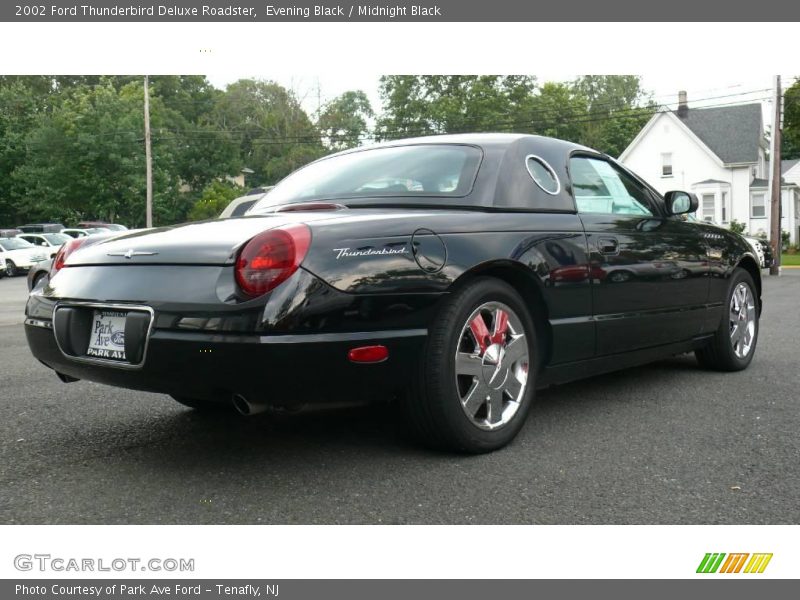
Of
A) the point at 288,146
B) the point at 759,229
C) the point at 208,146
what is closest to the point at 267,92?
the point at 288,146

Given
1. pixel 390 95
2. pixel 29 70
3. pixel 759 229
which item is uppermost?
pixel 390 95

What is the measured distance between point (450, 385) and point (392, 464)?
0.43 meters

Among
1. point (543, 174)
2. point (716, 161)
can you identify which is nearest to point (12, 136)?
point (716, 161)

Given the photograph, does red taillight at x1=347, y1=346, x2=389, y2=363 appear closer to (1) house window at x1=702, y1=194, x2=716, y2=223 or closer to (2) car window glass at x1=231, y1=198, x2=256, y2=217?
(2) car window glass at x1=231, y1=198, x2=256, y2=217

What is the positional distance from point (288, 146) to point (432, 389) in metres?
62.4

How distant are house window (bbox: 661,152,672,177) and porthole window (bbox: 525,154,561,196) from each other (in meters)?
41.6

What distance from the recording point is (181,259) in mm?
3227

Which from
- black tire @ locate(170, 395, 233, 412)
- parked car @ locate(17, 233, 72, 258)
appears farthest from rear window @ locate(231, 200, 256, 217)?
parked car @ locate(17, 233, 72, 258)

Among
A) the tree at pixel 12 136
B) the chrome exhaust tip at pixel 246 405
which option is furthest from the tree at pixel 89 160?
the chrome exhaust tip at pixel 246 405

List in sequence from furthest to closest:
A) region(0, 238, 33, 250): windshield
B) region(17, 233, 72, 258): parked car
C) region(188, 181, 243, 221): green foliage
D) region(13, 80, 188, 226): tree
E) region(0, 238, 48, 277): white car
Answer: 1. region(13, 80, 188, 226): tree
2. region(188, 181, 243, 221): green foliage
3. region(17, 233, 72, 258): parked car
4. region(0, 238, 33, 250): windshield
5. region(0, 238, 48, 277): white car

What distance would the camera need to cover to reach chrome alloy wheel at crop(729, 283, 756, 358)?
585 cm

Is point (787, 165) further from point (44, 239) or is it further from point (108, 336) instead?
point (108, 336)

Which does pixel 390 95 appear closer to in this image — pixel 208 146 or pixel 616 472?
pixel 208 146

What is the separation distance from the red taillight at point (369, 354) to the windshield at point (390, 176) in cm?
97
